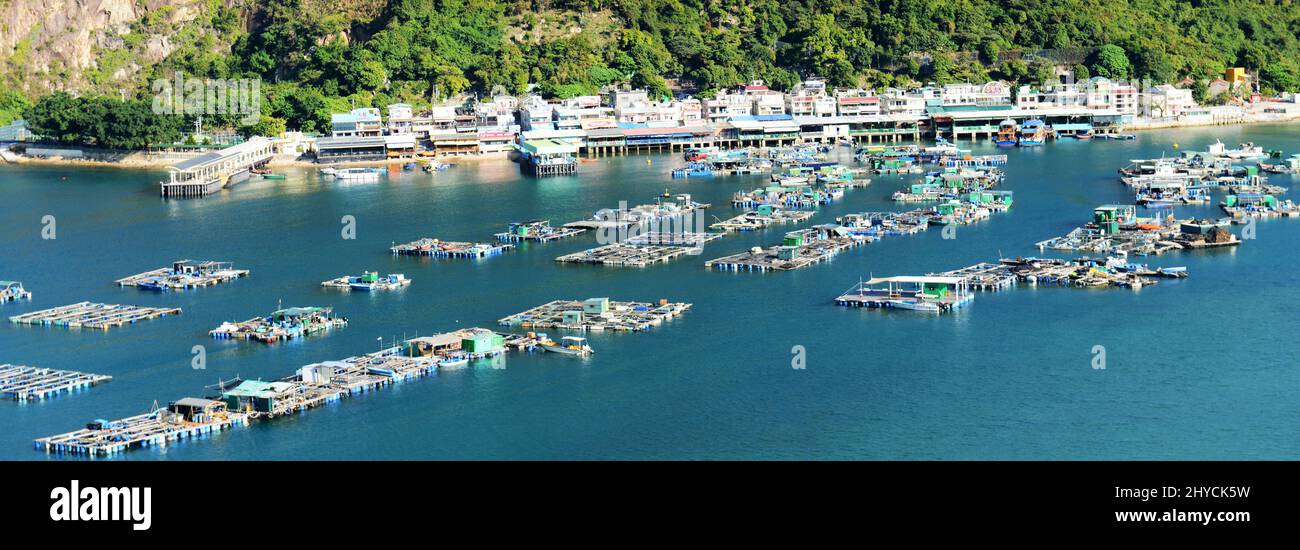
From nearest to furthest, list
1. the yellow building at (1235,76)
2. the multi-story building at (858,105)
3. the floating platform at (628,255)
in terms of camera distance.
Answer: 1. the floating platform at (628,255)
2. the multi-story building at (858,105)
3. the yellow building at (1235,76)

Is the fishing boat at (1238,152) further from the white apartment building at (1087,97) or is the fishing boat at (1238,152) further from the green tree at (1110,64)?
the green tree at (1110,64)

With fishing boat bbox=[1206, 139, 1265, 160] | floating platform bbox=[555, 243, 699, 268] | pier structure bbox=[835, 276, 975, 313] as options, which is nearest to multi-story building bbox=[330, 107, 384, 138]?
floating platform bbox=[555, 243, 699, 268]

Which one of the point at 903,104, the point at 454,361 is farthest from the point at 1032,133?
the point at 454,361

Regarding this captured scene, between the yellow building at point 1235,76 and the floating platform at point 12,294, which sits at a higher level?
the yellow building at point 1235,76

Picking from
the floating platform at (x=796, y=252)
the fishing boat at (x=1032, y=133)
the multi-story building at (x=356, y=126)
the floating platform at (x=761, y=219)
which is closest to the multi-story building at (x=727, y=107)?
the fishing boat at (x=1032, y=133)

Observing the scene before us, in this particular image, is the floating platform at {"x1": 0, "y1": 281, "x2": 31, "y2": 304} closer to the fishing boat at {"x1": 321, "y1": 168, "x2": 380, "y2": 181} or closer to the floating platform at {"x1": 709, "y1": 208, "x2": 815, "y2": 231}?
the floating platform at {"x1": 709, "y1": 208, "x2": 815, "y2": 231}

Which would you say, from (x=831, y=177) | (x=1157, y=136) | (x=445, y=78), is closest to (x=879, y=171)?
(x=831, y=177)
